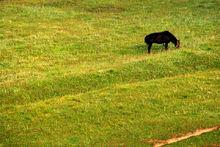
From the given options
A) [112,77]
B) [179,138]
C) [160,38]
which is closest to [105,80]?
[112,77]

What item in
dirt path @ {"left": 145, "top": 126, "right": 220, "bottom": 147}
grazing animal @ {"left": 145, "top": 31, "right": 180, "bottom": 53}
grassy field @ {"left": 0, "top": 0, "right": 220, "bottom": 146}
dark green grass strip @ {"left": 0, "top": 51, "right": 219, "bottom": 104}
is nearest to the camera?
dirt path @ {"left": 145, "top": 126, "right": 220, "bottom": 147}

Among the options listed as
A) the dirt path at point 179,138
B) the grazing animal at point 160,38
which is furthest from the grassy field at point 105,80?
the grazing animal at point 160,38

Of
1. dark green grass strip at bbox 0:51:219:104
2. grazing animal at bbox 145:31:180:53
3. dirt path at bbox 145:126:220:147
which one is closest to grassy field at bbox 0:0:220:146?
dark green grass strip at bbox 0:51:219:104

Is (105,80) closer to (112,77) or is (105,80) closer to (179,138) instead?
(112,77)

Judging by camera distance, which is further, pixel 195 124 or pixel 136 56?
pixel 136 56

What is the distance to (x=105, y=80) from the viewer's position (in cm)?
3136

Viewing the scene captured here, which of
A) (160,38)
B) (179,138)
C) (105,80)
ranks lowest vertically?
(179,138)

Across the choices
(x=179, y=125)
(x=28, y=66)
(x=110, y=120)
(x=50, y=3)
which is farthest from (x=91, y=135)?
(x=50, y=3)

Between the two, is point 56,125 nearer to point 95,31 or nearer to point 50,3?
point 95,31

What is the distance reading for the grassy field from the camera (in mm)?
24875

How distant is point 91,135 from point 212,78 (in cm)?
1028

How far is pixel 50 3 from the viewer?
57.7 meters

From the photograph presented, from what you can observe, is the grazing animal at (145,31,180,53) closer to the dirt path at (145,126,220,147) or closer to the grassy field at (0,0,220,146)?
the grassy field at (0,0,220,146)

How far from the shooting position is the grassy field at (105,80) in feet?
81.6
